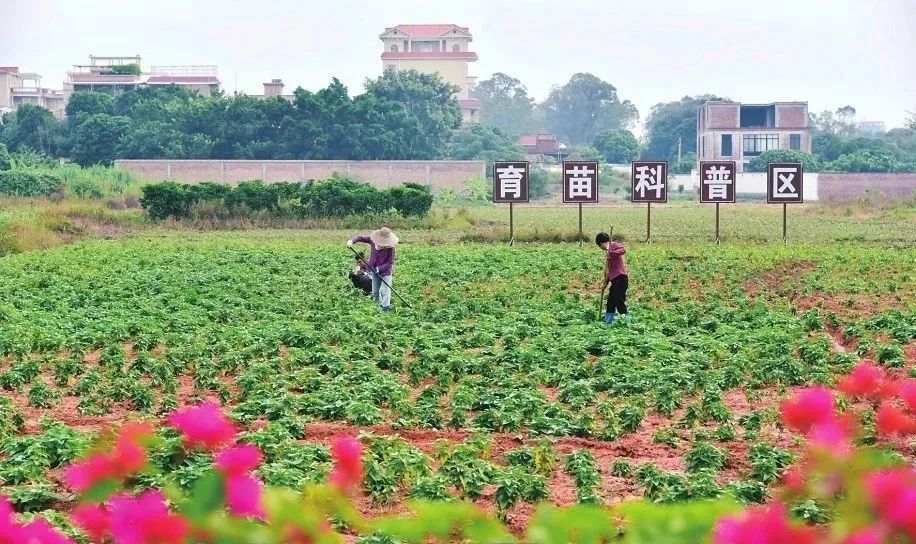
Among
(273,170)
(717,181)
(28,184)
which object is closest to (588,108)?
(273,170)

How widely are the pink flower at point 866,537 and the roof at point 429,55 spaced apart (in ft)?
432

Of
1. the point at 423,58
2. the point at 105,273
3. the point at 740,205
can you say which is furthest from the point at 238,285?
the point at 423,58

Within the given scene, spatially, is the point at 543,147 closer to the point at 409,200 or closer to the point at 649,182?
the point at 409,200

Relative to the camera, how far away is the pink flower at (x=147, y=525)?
3.33 meters

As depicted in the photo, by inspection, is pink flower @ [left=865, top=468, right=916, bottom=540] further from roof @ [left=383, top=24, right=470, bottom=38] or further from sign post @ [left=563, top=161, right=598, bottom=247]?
roof @ [left=383, top=24, right=470, bottom=38]

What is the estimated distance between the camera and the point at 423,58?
135 m

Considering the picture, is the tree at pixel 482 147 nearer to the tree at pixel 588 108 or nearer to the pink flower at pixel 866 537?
the tree at pixel 588 108

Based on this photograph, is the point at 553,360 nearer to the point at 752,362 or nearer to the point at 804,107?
the point at 752,362

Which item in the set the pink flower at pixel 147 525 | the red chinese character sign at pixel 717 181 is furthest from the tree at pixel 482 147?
the pink flower at pixel 147 525

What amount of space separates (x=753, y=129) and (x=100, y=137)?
Result: 47.9 metres

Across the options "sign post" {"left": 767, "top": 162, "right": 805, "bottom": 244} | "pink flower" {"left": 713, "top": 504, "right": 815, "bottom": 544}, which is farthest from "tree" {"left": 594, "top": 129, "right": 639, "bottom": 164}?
"pink flower" {"left": 713, "top": 504, "right": 815, "bottom": 544}

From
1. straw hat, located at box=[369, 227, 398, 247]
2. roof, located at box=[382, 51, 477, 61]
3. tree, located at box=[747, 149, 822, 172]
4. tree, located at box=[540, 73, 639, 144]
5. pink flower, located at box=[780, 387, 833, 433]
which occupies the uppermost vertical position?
roof, located at box=[382, 51, 477, 61]

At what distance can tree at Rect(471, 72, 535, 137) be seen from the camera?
160 m

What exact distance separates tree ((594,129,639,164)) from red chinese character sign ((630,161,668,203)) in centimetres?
7724
